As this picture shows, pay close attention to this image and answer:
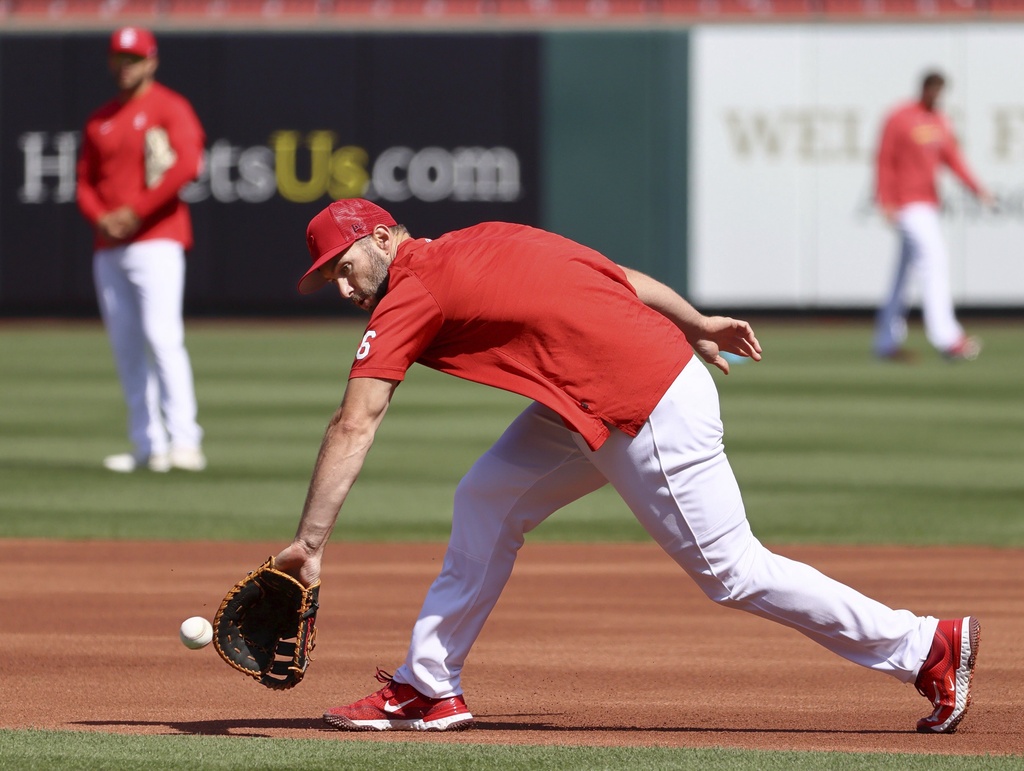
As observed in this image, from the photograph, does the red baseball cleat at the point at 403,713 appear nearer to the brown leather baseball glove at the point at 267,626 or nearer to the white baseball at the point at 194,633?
the brown leather baseball glove at the point at 267,626

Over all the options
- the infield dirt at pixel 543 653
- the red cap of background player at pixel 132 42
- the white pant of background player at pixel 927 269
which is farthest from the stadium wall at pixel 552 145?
the infield dirt at pixel 543 653

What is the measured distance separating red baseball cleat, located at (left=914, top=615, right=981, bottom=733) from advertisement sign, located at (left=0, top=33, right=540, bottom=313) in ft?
60.9

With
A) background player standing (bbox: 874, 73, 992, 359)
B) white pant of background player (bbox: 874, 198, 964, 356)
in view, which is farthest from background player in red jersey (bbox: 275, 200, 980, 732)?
background player standing (bbox: 874, 73, 992, 359)

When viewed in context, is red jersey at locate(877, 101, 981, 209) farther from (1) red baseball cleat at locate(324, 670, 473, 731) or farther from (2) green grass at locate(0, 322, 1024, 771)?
(1) red baseball cleat at locate(324, 670, 473, 731)

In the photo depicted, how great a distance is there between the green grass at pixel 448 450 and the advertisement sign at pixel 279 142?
3903 millimetres

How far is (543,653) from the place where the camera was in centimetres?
649

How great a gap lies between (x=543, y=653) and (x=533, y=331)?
189cm

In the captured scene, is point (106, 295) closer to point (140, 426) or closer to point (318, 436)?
point (140, 426)

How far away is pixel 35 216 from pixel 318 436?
11.6 m

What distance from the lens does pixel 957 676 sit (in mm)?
5102

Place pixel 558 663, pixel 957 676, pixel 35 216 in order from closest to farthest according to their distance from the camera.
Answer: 1. pixel 957 676
2. pixel 558 663
3. pixel 35 216

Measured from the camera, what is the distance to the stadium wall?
2308 centimetres

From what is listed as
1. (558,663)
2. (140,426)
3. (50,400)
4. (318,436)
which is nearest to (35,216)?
(50,400)

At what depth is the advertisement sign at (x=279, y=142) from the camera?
76.5 feet
